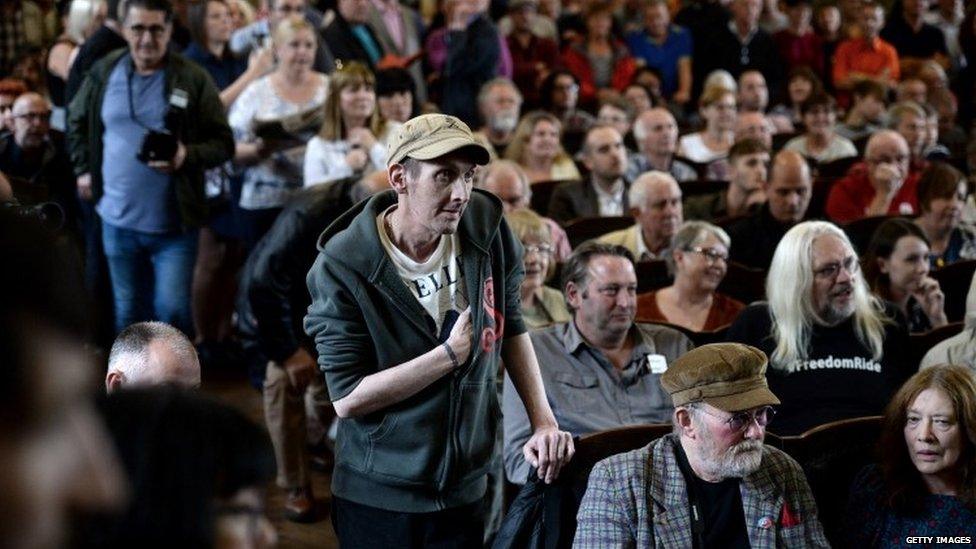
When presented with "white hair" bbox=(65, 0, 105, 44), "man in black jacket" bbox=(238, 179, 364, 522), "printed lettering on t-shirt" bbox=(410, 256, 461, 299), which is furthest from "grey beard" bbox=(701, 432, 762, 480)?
"white hair" bbox=(65, 0, 105, 44)

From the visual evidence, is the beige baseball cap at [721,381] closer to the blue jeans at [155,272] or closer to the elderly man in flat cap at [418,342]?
the elderly man in flat cap at [418,342]

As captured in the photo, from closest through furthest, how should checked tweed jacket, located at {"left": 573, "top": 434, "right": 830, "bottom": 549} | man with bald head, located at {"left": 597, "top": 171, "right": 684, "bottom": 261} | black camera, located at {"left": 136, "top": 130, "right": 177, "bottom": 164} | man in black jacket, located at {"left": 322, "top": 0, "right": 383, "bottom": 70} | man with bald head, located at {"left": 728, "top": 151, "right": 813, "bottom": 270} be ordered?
checked tweed jacket, located at {"left": 573, "top": 434, "right": 830, "bottom": 549} < black camera, located at {"left": 136, "top": 130, "right": 177, "bottom": 164} < man with bald head, located at {"left": 597, "top": 171, "right": 684, "bottom": 261} < man with bald head, located at {"left": 728, "top": 151, "right": 813, "bottom": 270} < man in black jacket, located at {"left": 322, "top": 0, "right": 383, "bottom": 70}

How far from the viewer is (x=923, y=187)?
5.37 meters

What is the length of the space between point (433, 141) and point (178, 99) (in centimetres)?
243

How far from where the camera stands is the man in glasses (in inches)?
133

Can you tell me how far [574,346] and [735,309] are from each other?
1.07 meters

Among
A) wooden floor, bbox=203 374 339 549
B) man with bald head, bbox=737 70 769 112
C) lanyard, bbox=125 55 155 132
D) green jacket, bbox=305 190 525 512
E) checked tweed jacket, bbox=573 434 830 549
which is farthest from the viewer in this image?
man with bald head, bbox=737 70 769 112

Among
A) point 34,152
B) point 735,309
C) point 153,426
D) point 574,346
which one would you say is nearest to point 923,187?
point 735,309

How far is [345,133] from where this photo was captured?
543 centimetres

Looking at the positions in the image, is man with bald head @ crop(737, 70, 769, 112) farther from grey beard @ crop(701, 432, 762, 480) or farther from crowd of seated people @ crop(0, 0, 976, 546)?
grey beard @ crop(701, 432, 762, 480)

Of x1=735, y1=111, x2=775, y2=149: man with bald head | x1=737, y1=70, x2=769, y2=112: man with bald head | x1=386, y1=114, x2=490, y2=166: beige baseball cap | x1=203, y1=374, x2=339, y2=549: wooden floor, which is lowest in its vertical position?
x1=203, y1=374, x2=339, y2=549: wooden floor

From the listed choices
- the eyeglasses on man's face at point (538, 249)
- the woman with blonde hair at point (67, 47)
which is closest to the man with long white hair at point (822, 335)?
the eyeglasses on man's face at point (538, 249)

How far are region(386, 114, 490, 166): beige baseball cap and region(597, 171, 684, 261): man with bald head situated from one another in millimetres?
2743

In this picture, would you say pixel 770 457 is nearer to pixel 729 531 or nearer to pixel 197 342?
pixel 729 531
